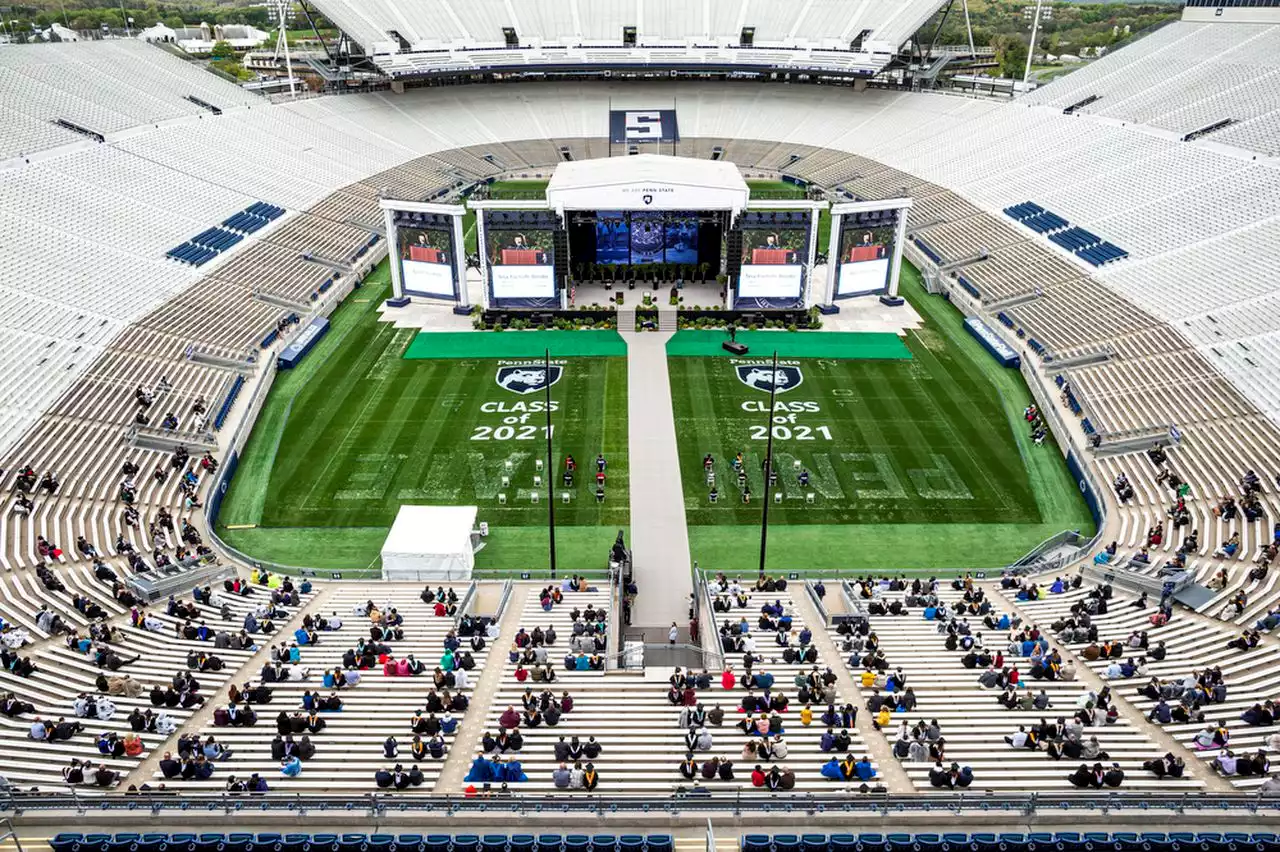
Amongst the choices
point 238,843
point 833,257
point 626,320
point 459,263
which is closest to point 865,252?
point 833,257

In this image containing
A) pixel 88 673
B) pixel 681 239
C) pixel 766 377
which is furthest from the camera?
pixel 681 239

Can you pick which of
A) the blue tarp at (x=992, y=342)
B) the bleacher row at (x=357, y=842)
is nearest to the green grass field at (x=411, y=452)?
the bleacher row at (x=357, y=842)

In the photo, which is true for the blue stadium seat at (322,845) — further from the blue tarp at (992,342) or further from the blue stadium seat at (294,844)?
the blue tarp at (992,342)

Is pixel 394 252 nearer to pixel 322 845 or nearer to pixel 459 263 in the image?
pixel 459 263

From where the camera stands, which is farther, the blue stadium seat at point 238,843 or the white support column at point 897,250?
the white support column at point 897,250

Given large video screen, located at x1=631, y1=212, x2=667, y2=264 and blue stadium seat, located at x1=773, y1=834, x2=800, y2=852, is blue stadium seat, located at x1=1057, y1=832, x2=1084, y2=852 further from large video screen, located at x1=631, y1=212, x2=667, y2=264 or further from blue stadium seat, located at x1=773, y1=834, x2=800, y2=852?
large video screen, located at x1=631, y1=212, x2=667, y2=264

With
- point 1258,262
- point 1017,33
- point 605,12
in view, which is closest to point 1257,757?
point 1258,262

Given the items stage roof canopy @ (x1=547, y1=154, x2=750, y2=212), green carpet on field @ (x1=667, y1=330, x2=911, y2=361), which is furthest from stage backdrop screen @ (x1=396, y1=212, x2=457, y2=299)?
green carpet on field @ (x1=667, y1=330, x2=911, y2=361)
